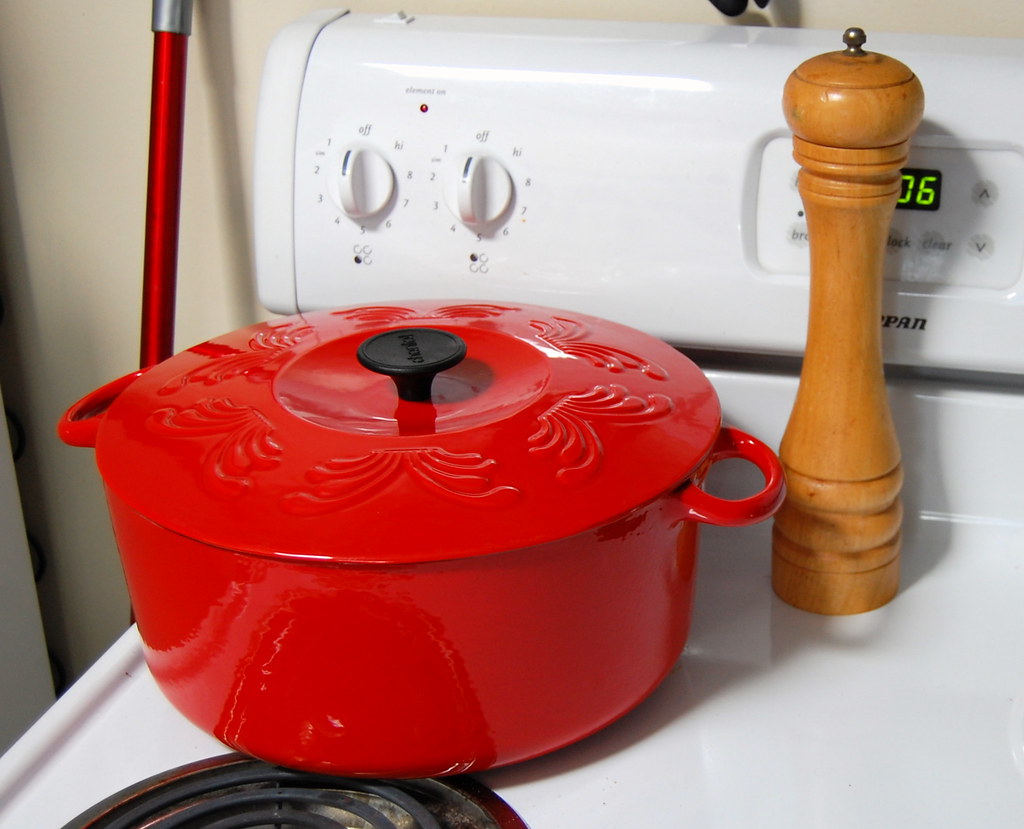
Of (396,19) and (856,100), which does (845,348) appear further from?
(396,19)

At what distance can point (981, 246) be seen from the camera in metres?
0.58

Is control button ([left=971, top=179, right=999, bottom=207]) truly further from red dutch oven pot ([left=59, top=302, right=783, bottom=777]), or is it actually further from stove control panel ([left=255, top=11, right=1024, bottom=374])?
red dutch oven pot ([left=59, top=302, right=783, bottom=777])

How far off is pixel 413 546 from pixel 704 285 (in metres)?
0.29

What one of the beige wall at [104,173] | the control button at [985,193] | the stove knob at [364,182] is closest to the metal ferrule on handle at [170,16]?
the beige wall at [104,173]

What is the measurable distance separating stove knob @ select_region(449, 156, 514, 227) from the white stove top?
0.18 metres

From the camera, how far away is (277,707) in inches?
17.6

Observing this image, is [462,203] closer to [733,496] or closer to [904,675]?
[733,496]

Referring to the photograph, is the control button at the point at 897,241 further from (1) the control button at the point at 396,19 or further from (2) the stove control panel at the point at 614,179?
(1) the control button at the point at 396,19

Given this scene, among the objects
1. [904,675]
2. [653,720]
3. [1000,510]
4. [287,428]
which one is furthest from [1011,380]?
[287,428]

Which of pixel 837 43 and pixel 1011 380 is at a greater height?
pixel 837 43

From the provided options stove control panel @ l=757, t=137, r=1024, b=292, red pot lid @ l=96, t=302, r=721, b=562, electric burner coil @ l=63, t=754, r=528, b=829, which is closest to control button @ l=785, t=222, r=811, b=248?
stove control panel @ l=757, t=137, r=1024, b=292

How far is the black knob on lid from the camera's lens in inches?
19.1

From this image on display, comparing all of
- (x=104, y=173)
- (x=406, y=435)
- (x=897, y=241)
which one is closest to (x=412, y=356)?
(x=406, y=435)

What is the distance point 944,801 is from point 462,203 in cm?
40
